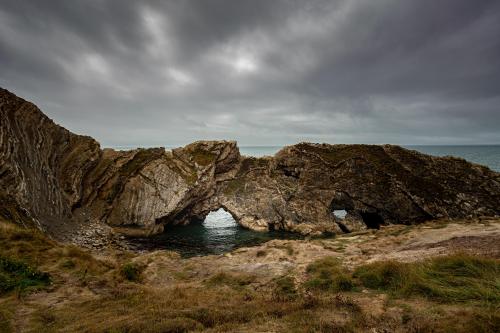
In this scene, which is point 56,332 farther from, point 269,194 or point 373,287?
point 269,194

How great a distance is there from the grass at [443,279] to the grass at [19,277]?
48.0ft

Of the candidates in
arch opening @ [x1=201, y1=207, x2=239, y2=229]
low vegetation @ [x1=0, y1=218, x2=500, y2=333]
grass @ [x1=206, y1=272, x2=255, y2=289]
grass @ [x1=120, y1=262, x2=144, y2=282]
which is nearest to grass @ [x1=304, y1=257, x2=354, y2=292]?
low vegetation @ [x1=0, y1=218, x2=500, y2=333]

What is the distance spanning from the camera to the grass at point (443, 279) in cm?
801

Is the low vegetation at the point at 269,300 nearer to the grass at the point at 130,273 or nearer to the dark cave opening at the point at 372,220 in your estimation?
the grass at the point at 130,273

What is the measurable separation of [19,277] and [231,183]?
47.8 m

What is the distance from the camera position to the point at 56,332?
7.32 metres

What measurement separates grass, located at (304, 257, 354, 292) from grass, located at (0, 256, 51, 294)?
40.4 feet

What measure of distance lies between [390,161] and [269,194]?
989 inches

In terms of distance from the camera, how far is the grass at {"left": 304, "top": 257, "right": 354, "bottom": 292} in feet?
37.6

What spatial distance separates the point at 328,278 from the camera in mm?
12703

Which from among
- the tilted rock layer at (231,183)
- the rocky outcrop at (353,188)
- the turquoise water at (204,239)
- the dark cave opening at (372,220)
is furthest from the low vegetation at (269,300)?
the dark cave opening at (372,220)

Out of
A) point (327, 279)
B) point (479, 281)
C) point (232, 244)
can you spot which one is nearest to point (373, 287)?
point (327, 279)

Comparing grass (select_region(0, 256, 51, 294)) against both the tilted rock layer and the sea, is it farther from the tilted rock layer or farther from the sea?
the sea

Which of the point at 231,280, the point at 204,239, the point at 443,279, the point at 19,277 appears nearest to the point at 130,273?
the point at 19,277
